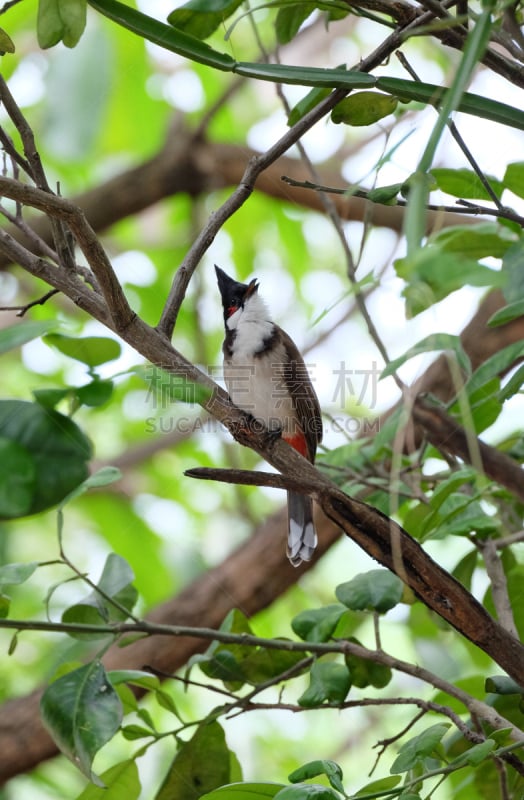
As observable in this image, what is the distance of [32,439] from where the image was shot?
1295 millimetres

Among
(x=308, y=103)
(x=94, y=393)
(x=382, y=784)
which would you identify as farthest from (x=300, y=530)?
(x=308, y=103)

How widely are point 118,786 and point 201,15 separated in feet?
3.75

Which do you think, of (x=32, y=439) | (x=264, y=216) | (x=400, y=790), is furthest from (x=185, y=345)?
(x=400, y=790)

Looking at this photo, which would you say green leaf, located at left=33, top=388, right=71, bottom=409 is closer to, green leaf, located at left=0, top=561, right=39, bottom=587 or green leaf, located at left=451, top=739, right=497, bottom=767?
green leaf, located at left=0, top=561, right=39, bottom=587

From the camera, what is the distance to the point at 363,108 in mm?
1189

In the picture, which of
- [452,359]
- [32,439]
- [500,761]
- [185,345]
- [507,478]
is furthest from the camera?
[185,345]

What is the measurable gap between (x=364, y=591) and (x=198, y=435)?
207 centimetres

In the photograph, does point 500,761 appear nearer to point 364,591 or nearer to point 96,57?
point 364,591

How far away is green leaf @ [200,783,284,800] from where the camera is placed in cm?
103

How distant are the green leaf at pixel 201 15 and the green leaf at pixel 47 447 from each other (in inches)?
22.2

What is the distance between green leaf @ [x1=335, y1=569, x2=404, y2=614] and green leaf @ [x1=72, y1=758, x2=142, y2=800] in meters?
0.43

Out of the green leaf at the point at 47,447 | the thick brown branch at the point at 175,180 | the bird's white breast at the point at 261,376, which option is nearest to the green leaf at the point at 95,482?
the green leaf at the point at 47,447

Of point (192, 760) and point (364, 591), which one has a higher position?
point (364, 591)

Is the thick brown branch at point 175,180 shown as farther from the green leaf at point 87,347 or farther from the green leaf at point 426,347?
the green leaf at point 426,347
